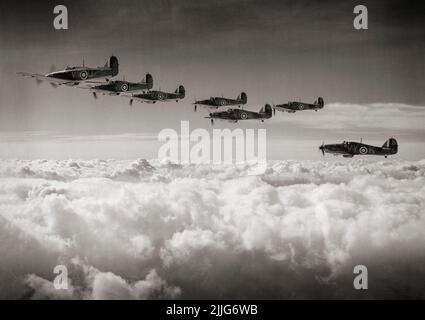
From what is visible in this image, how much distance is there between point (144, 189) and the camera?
4234cm

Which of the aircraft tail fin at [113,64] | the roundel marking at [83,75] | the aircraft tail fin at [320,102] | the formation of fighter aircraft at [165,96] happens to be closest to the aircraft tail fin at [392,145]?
the formation of fighter aircraft at [165,96]

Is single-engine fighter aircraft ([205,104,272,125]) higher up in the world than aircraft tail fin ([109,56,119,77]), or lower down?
lower down

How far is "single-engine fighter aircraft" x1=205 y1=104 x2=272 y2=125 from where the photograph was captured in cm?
2183

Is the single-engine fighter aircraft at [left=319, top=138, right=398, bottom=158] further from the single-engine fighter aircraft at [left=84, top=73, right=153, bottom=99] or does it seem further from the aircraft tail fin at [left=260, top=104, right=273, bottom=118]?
the single-engine fighter aircraft at [left=84, top=73, right=153, bottom=99]

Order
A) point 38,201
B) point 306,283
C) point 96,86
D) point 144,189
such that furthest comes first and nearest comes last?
point 306,283, point 38,201, point 144,189, point 96,86

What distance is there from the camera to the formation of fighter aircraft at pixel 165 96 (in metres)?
16.5

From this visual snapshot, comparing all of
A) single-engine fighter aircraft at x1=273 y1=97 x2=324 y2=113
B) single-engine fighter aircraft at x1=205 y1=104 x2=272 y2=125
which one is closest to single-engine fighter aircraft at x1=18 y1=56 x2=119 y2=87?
single-engine fighter aircraft at x1=205 y1=104 x2=272 y2=125

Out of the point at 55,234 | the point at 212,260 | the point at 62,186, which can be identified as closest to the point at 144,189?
the point at 62,186

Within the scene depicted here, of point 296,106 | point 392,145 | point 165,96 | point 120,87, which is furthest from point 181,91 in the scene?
point 392,145

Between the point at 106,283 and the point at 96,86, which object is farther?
the point at 106,283

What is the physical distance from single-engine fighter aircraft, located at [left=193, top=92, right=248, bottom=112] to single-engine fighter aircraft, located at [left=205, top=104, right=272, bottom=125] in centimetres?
48

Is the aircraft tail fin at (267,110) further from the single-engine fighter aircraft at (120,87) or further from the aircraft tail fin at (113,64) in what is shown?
the aircraft tail fin at (113,64)
